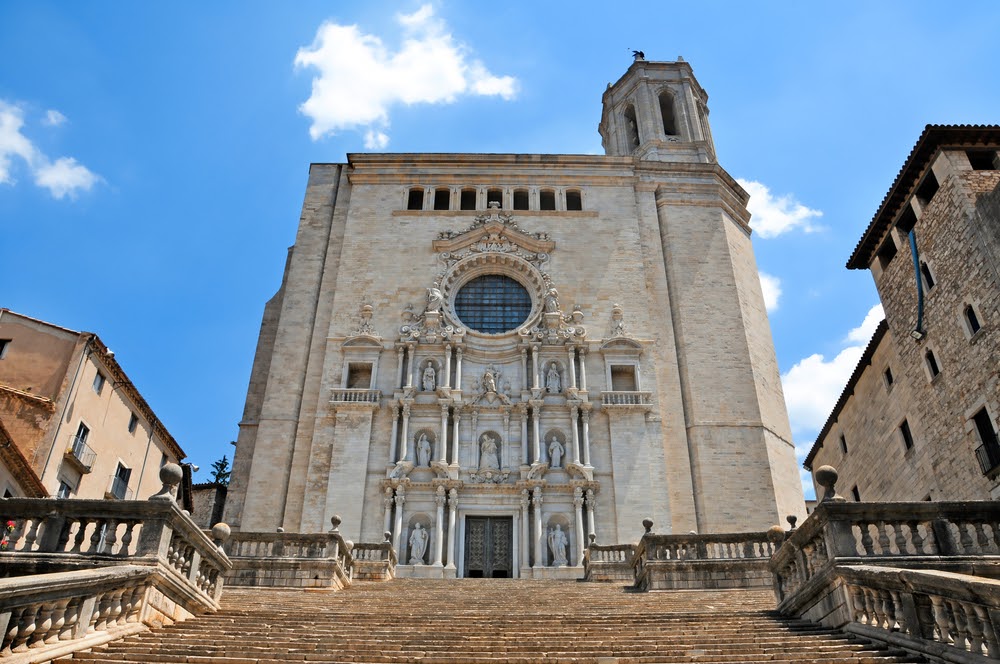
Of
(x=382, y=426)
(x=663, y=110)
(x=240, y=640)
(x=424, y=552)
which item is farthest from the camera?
(x=663, y=110)

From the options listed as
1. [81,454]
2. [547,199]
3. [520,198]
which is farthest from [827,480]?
[520,198]

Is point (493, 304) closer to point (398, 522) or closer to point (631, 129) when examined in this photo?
point (398, 522)

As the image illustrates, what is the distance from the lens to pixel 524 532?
2081cm

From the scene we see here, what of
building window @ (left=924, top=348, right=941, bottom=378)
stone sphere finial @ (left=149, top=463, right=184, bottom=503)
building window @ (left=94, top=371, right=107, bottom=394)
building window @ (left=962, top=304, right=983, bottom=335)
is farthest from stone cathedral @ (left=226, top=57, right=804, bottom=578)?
stone sphere finial @ (left=149, top=463, right=184, bottom=503)

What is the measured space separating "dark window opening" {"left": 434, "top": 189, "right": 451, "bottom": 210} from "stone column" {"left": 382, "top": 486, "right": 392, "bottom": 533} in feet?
39.0

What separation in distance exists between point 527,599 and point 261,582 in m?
5.69

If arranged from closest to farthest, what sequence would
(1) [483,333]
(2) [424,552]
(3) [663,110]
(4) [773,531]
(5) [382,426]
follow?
(4) [773,531] < (2) [424,552] < (5) [382,426] < (1) [483,333] < (3) [663,110]

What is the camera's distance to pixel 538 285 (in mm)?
26094

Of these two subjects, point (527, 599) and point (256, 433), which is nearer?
point (527, 599)

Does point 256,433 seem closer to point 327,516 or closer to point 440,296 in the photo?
point 327,516

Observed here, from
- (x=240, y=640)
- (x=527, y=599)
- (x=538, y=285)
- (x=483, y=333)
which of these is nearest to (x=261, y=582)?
(x=527, y=599)

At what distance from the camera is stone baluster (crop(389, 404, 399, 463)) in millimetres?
22047

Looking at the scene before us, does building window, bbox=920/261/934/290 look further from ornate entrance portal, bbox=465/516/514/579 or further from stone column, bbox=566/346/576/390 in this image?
ornate entrance portal, bbox=465/516/514/579

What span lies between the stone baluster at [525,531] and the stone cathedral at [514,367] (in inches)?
2.1
